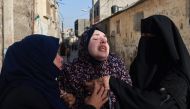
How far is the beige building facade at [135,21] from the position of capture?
1886 cm

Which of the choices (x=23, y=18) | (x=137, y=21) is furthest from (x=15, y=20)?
(x=137, y=21)

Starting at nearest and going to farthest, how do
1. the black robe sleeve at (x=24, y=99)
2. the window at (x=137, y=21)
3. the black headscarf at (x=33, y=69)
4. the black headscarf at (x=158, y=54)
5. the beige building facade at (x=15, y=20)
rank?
1. the black robe sleeve at (x=24, y=99)
2. the black headscarf at (x=33, y=69)
3. the black headscarf at (x=158, y=54)
4. the beige building facade at (x=15, y=20)
5. the window at (x=137, y=21)

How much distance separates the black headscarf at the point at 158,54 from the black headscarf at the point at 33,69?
2.71 feet

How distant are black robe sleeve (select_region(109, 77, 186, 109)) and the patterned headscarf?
86 cm

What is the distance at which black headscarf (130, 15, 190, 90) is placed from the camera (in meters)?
3.83

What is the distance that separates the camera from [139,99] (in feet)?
12.1

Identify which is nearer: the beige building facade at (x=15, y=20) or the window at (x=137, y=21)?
the beige building facade at (x=15, y=20)

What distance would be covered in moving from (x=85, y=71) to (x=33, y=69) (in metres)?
1.48

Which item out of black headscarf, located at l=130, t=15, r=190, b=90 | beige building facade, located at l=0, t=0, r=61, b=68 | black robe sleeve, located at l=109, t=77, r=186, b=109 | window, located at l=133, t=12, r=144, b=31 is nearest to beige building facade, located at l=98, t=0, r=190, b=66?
window, located at l=133, t=12, r=144, b=31

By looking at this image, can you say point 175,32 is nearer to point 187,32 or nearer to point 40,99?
point 40,99

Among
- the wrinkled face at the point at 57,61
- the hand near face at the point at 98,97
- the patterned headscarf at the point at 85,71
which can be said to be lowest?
the hand near face at the point at 98,97

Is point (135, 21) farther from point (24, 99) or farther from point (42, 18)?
point (24, 99)

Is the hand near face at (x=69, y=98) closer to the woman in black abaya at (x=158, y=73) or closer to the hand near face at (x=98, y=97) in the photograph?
the hand near face at (x=98, y=97)

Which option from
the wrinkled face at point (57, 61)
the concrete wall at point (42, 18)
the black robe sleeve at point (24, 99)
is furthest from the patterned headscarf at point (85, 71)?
the concrete wall at point (42, 18)
